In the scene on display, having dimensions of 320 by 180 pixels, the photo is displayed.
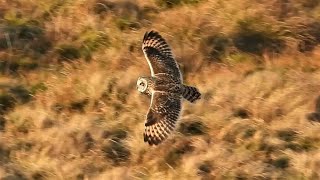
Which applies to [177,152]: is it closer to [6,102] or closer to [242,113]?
[242,113]

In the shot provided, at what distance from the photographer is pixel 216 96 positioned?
26.8 ft

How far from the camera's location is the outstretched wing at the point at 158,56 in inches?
303

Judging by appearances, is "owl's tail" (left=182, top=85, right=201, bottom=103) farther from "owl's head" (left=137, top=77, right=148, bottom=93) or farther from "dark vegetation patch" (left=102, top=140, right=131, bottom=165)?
"dark vegetation patch" (left=102, top=140, right=131, bottom=165)

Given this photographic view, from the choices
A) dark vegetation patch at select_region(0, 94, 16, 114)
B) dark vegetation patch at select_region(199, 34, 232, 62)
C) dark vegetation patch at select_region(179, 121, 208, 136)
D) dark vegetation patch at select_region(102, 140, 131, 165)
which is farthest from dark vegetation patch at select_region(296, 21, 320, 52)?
dark vegetation patch at select_region(0, 94, 16, 114)

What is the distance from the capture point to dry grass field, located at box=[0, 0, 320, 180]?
7.42 metres

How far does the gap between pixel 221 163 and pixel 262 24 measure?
7.46 feet

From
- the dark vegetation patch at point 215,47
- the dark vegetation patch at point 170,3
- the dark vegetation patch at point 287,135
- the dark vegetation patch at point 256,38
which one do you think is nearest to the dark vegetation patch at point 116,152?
the dark vegetation patch at point 287,135

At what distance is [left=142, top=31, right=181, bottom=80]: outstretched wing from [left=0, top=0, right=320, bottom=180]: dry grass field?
0.52 m

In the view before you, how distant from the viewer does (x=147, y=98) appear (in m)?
8.23

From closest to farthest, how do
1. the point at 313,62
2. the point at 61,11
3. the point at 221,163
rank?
the point at 221,163 → the point at 313,62 → the point at 61,11

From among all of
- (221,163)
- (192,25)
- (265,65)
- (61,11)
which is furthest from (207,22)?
(221,163)

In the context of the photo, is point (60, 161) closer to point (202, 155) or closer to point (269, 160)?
point (202, 155)

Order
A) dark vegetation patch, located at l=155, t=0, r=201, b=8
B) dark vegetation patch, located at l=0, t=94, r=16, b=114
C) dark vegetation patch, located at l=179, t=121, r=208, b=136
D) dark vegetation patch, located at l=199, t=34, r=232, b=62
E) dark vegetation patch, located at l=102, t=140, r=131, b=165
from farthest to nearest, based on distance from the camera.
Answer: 1. dark vegetation patch, located at l=155, t=0, r=201, b=8
2. dark vegetation patch, located at l=199, t=34, r=232, b=62
3. dark vegetation patch, located at l=0, t=94, r=16, b=114
4. dark vegetation patch, located at l=179, t=121, r=208, b=136
5. dark vegetation patch, located at l=102, t=140, r=131, b=165

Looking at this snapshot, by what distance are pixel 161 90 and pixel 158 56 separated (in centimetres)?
46
